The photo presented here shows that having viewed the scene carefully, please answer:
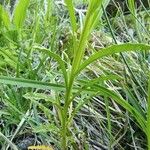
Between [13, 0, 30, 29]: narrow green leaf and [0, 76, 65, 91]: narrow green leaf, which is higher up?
[13, 0, 30, 29]: narrow green leaf

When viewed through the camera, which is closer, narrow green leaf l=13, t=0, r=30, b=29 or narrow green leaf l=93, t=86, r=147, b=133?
narrow green leaf l=93, t=86, r=147, b=133

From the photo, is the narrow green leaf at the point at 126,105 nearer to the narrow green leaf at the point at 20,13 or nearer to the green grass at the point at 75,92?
the green grass at the point at 75,92

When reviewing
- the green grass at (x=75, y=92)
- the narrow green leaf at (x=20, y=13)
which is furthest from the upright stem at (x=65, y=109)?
the narrow green leaf at (x=20, y=13)

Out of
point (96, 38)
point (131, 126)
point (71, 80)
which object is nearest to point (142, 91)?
point (131, 126)

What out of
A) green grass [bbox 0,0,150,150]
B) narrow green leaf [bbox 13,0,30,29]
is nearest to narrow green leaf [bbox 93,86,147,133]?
green grass [bbox 0,0,150,150]

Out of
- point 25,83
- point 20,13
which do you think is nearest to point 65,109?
point 25,83

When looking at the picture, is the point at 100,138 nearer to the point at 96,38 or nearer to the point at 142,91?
the point at 142,91

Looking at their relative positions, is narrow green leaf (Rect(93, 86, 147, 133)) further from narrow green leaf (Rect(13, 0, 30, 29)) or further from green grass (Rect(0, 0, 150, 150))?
narrow green leaf (Rect(13, 0, 30, 29))

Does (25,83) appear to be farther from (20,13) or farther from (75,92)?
(20,13)
